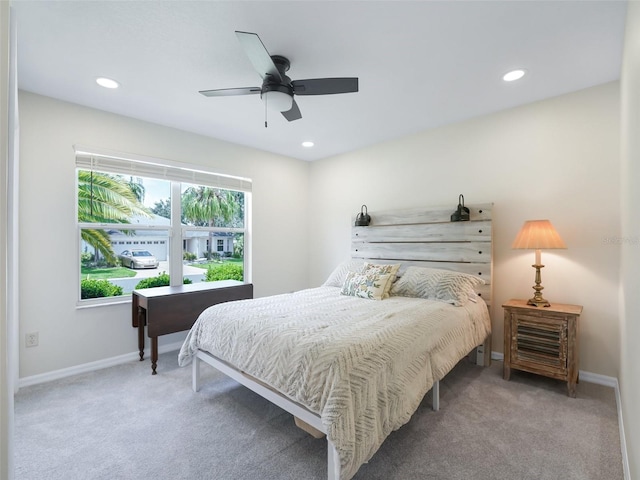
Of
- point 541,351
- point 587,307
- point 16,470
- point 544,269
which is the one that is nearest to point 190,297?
point 16,470

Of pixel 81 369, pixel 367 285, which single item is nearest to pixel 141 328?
pixel 81 369

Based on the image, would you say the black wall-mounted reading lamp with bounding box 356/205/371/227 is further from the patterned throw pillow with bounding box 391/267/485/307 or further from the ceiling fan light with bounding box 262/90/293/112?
the ceiling fan light with bounding box 262/90/293/112

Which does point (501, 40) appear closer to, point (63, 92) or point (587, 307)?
point (587, 307)

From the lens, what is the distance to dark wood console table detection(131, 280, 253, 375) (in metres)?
2.77

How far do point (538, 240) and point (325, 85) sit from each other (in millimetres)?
2100

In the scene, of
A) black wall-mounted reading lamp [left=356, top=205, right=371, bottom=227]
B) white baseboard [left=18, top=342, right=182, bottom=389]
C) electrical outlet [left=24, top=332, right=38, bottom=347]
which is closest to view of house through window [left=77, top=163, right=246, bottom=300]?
electrical outlet [left=24, top=332, right=38, bottom=347]

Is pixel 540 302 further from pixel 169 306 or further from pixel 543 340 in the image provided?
pixel 169 306

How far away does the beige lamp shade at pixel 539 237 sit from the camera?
245 centimetres

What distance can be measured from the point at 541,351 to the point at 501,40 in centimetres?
234

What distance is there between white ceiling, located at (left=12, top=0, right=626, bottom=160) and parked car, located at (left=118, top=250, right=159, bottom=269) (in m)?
1.46

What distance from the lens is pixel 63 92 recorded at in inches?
103

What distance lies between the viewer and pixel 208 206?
3.84 m

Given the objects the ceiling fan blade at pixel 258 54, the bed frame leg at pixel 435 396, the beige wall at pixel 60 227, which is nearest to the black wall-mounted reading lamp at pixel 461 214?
the bed frame leg at pixel 435 396

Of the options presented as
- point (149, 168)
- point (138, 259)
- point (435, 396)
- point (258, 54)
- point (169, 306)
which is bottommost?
point (435, 396)
